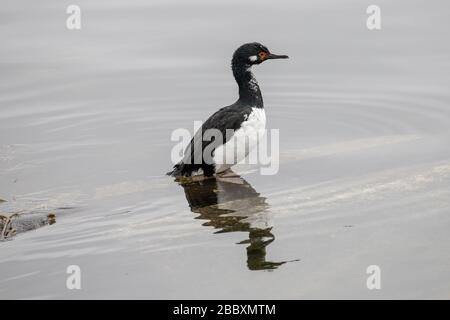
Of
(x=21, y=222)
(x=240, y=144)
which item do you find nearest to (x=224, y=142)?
(x=240, y=144)

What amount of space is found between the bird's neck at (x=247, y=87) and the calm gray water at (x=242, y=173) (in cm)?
78

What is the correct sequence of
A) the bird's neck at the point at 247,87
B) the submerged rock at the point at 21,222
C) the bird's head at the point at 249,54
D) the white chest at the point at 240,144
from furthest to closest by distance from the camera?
the bird's head at the point at 249,54 → the bird's neck at the point at 247,87 → the white chest at the point at 240,144 → the submerged rock at the point at 21,222

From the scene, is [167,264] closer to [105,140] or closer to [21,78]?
[105,140]

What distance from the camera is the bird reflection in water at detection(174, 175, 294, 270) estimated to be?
7.18 meters

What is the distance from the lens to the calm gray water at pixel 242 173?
672 cm

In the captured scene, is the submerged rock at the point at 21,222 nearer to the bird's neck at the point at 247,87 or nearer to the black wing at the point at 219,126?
the black wing at the point at 219,126

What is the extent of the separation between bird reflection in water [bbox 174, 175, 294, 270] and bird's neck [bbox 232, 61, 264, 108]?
98 centimetres

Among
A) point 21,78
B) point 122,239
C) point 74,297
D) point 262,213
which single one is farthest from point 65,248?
point 21,78

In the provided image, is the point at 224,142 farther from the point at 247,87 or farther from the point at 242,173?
the point at 247,87

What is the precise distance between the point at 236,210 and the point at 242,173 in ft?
4.74

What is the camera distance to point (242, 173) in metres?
9.61

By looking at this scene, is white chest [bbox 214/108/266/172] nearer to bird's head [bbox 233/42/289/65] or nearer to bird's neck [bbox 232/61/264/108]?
bird's neck [bbox 232/61/264/108]

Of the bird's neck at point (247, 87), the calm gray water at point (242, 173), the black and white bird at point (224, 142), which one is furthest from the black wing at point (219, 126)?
the calm gray water at point (242, 173)

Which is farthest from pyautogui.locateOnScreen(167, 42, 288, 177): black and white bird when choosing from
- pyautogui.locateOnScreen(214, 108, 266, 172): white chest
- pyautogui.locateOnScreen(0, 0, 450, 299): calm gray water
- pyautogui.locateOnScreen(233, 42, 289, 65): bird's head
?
pyautogui.locateOnScreen(233, 42, 289, 65): bird's head
